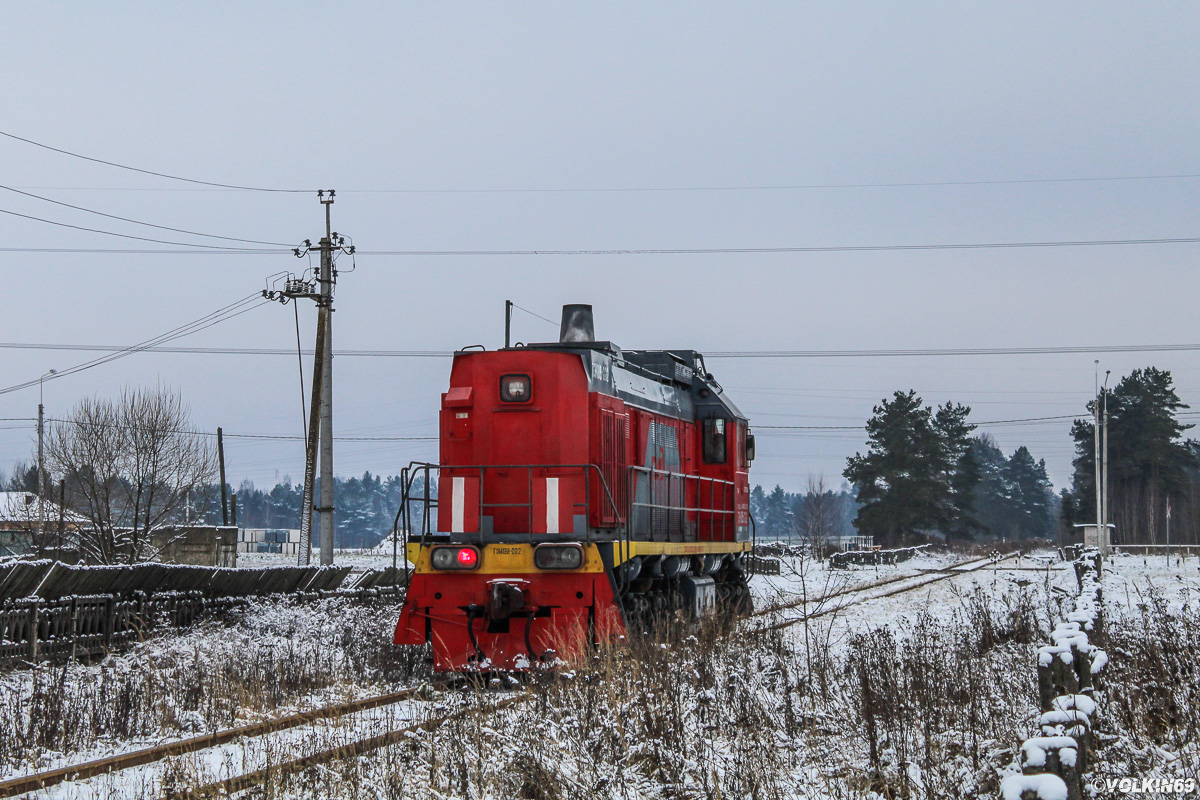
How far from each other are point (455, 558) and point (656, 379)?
4.65m

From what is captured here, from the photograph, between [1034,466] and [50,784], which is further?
[1034,466]

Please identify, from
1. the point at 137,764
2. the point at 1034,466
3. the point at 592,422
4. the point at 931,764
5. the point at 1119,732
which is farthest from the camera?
the point at 1034,466

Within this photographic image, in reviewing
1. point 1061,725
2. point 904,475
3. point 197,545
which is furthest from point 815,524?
point 1061,725

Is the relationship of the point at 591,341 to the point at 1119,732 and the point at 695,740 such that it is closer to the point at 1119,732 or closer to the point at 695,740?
the point at 695,740

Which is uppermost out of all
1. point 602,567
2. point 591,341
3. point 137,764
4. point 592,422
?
point 591,341

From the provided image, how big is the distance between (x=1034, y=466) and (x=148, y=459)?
3906 inches

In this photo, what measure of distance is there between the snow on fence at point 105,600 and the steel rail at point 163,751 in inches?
Result: 202

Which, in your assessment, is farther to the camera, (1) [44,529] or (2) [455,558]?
(1) [44,529]

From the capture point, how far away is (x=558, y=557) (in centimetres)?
1115

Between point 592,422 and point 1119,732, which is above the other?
point 592,422

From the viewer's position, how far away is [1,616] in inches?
497

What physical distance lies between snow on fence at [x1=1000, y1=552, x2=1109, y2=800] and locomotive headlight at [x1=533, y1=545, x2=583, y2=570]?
260 inches

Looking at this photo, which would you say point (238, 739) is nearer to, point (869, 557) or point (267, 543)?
point (869, 557)

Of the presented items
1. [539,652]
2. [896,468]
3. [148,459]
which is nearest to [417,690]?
[539,652]
